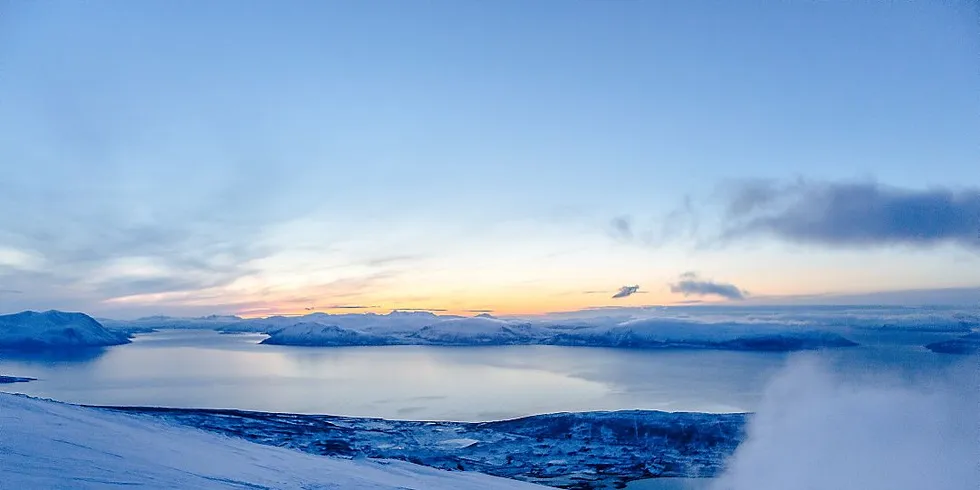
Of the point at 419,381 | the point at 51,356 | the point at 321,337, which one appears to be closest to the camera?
the point at 419,381

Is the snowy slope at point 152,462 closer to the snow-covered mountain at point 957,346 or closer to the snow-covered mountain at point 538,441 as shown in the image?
the snow-covered mountain at point 538,441

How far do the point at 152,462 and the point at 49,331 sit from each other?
3223 inches

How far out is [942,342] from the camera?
6316 cm

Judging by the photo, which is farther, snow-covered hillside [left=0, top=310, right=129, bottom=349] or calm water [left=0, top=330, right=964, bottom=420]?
snow-covered hillside [left=0, top=310, right=129, bottom=349]

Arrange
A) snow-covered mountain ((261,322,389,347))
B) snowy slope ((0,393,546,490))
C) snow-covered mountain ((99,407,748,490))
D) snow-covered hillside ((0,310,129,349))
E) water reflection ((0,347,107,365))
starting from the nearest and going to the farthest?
snowy slope ((0,393,546,490))
snow-covered mountain ((99,407,748,490))
water reflection ((0,347,107,365))
snow-covered hillside ((0,310,129,349))
snow-covered mountain ((261,322,389,347))

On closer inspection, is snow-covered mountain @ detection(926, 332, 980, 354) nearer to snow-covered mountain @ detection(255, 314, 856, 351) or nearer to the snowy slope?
snow-covered mountain @ detection(255, 314, 856, 351)

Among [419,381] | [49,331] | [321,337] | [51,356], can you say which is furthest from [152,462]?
[321,337]

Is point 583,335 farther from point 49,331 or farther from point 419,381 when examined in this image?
point 49,331

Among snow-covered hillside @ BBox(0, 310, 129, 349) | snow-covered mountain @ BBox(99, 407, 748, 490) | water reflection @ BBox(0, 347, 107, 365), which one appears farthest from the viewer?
snow-covered hillside @ BBox(0, 310, 129, 349)

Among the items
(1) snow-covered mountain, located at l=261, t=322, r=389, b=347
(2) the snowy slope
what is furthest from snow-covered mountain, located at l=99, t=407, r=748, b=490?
(1) snow-covered mountain, located at l=261, t=322, r=389, b=347

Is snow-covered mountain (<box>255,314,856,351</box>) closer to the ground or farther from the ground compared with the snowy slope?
closer to the ground

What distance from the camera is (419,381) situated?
41.9m

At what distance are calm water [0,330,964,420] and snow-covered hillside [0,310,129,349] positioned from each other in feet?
35.6

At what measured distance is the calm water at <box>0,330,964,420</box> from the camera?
28.7 meters
